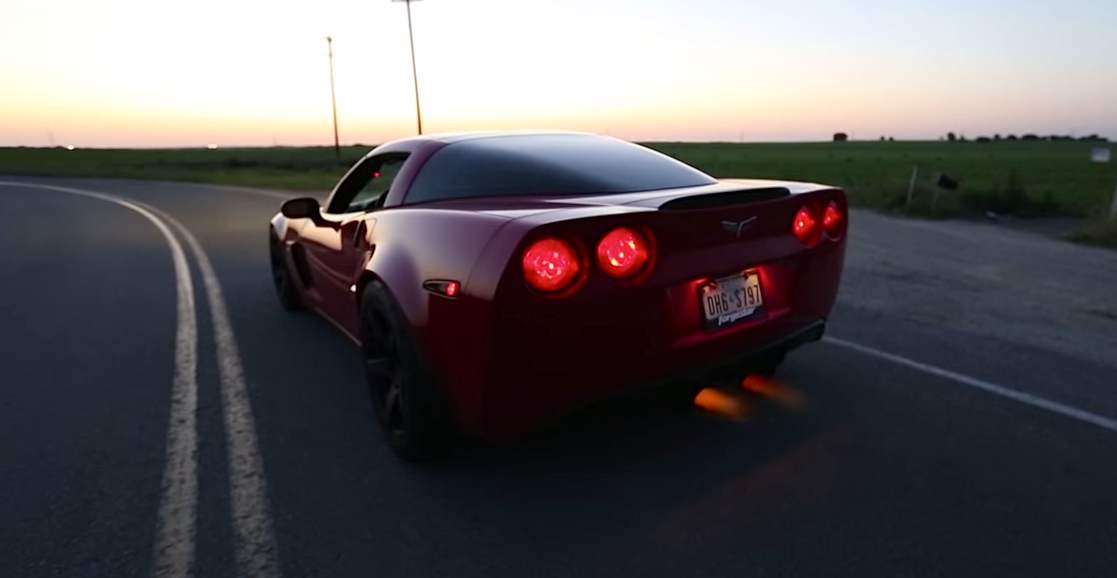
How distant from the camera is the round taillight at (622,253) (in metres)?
2.87

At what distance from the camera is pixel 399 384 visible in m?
Result: 3.49

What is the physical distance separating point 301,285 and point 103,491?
2.55 m

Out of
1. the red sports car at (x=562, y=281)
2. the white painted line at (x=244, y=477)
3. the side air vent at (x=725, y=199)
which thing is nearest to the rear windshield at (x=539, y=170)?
the red sports car at (x=562, y=281)

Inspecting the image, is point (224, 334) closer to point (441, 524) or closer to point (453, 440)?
point (453, 440)

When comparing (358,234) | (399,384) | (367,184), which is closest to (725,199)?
(399,384)

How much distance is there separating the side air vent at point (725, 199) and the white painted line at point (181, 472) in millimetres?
2026

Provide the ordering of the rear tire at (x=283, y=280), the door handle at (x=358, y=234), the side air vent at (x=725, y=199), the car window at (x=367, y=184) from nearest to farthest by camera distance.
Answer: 1. the side air vent at (x=725, y=199)
2. the door handle at (x=358, y=234)
3. the car window at (x=367, y=184)
4. the rear tire at (x=283, y=280)

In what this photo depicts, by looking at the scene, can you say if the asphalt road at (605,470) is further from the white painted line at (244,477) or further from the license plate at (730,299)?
the license plate at (730,299)

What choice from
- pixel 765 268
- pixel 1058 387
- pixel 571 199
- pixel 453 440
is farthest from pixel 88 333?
pixel 1058 387

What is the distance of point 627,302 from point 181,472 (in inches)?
79.3

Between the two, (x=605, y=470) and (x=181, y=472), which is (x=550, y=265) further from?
→ (x=181, y=472)

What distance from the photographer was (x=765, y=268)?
3.33 metres

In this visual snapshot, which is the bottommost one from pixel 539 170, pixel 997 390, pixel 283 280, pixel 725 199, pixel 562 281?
pixel 997 390

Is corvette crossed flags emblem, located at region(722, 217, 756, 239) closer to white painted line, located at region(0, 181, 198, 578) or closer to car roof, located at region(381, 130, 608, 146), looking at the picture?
car roof, located at region(381, 130, 608, 146)
